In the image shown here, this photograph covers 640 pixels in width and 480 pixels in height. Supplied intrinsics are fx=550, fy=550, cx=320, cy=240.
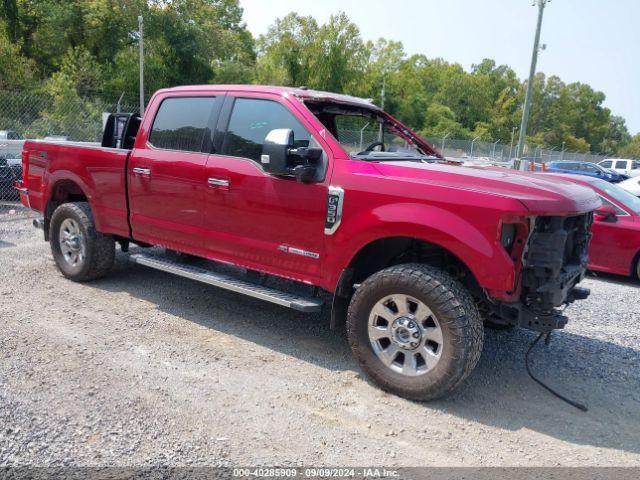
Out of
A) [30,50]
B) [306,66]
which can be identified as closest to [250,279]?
[30,50]

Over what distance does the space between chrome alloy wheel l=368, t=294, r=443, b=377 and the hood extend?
0.84 metres

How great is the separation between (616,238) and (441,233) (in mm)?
4978

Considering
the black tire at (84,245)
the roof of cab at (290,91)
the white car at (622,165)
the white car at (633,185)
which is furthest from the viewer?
the white car at (622,165)

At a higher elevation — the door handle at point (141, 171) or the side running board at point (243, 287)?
the door handle at point (141, 171)

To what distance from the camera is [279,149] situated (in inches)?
156

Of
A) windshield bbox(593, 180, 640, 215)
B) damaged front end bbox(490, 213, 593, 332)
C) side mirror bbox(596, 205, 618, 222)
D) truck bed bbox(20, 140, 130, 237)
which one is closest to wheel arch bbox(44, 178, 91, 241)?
truck bed bbox(20, 140, 130, 237)

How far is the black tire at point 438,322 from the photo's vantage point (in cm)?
353

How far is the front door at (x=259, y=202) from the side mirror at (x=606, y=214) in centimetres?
499

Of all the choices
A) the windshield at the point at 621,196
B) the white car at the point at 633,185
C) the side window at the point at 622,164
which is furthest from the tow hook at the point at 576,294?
the side window at the point at 622,164

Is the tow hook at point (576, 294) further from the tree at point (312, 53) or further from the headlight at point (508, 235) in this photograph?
the tree at point (312, 53)

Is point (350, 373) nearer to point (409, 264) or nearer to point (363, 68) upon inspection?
point (409, 264)

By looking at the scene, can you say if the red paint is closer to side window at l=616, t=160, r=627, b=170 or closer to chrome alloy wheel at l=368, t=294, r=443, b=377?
chrome alloy wheel at l=368, t=294, r=443, b=377

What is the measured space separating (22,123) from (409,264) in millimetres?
14994

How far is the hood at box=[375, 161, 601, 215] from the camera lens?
3.46m
